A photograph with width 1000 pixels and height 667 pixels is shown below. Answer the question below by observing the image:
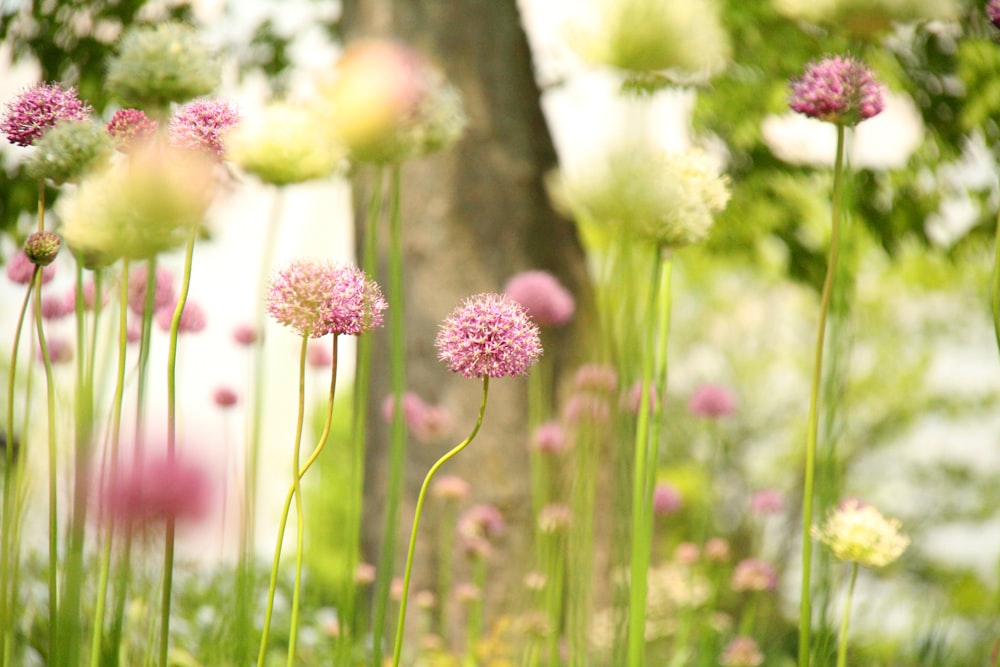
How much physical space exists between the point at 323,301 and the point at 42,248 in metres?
0.34

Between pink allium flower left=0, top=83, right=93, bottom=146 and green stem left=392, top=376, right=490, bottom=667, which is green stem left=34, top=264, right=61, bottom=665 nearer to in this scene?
pink allium flower left=0, top=83, right=93, bottom=146

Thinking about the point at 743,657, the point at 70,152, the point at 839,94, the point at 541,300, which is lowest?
the point at 743,657

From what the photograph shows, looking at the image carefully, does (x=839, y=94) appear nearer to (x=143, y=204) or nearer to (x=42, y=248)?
(x=143, y=204)

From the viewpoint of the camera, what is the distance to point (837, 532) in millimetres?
1284

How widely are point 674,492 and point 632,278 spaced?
2165 mm

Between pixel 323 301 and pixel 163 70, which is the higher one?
pixel 163 70

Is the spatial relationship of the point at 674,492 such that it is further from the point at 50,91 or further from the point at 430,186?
the point at 50,91

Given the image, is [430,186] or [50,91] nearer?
[50,91]

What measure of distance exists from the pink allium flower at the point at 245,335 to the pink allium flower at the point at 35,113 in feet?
4.06

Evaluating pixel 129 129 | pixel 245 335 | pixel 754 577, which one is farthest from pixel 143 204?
pixel 754 577

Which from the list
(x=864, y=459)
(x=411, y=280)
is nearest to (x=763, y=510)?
(x=411, y=280)

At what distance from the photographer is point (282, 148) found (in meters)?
0.92

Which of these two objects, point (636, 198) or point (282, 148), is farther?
point (282, 148)

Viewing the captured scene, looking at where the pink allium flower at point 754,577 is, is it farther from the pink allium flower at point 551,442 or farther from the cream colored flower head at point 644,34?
the cream colored flower head at point 644,34
